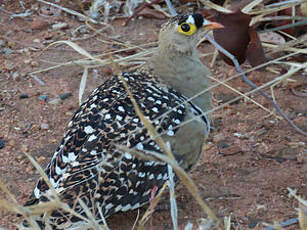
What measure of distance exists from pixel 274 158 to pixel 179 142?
3.12 ft

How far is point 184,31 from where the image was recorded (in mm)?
3426

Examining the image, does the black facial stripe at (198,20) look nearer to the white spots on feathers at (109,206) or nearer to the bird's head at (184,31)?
the bird's head at (184,31)

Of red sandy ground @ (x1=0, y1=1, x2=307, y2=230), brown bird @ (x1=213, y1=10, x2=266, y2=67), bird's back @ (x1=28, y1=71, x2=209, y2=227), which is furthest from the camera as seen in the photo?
brown bird @ (x1=213, y1=10, x2=266, y2=67)

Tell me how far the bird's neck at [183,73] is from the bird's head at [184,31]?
0.04 m

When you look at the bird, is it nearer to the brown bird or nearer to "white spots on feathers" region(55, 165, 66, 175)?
"white spots on feathers" region(55, 165, 66, 175)

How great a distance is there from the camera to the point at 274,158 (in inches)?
151

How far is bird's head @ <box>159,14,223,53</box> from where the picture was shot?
11.3 feet

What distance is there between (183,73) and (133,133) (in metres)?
0.70

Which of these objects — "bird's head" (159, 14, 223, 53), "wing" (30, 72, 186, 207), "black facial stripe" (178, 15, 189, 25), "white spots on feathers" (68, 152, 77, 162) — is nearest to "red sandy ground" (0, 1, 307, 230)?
"wing" (30, 72, 186, 207)

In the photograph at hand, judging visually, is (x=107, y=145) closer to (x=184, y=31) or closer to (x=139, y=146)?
(x=139, y=146)

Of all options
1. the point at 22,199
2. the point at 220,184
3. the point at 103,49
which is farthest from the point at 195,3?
the point at 22,199

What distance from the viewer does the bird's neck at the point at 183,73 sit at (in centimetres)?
347

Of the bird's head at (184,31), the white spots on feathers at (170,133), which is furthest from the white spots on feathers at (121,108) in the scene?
the bird's head at (184,31)

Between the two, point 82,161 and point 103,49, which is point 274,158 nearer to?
point 82,161
